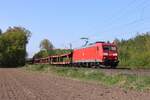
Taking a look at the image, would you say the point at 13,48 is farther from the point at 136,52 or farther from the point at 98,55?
the point at 98,55

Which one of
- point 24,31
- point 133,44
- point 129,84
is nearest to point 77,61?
point 133,44

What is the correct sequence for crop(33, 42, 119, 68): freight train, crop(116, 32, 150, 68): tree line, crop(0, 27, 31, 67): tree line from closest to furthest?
crop(33, 42, 119, 68): freight train, crop(116, 32, 150, 68): tree line, crop(0, 27, 31, 67): tree line

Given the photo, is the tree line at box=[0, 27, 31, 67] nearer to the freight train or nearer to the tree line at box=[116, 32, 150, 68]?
the tree line at box=[116, 32, 150, 68]

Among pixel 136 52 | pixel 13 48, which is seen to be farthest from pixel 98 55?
pixel 13 48

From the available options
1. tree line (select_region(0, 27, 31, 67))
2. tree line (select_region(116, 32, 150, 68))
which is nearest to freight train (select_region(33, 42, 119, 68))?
tree line (select_region(116, 32, 150, 68))

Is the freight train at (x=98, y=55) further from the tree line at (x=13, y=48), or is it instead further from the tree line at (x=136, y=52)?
the tree line at (x=13, y=48)

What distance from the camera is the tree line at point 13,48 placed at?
4606 inches

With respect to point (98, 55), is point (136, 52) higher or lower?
higher

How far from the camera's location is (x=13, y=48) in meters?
117

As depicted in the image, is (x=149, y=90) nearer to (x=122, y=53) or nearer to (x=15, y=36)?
(x=122, y=53)

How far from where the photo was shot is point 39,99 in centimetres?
1895

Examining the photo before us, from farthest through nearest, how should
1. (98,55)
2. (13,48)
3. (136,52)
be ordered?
(13,48) < (136,52) < (98,55)

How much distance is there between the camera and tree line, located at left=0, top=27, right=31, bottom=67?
117000 mm

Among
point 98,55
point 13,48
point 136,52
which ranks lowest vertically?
point 98,55
